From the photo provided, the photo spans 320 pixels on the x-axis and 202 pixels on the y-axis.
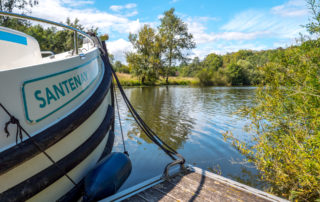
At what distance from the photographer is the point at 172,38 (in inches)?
1400

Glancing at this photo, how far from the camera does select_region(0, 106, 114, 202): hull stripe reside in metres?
1.78

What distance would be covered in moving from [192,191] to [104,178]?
121 centimetres

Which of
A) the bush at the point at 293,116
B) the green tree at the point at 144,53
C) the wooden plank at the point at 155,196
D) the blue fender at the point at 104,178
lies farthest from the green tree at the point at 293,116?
the green tree at the point at 144,53

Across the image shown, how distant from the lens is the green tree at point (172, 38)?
35.4m

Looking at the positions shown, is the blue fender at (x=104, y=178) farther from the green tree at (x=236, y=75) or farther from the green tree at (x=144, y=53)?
the green tree at (x=236, y=75)

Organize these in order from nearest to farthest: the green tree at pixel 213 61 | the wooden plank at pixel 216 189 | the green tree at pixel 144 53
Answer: the wooden plank at pixel 216 189 < the green tree at pixel 144 53 < the green tree at pixel 213 61

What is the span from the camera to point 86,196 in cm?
254

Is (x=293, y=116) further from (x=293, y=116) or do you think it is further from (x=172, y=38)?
(x=172, y=38)

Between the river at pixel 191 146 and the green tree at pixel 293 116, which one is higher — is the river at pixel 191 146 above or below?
below

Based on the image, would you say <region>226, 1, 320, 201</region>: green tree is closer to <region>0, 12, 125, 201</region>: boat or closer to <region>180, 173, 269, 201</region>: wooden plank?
<region>180, 173, 269, 201</region>: wooden plank

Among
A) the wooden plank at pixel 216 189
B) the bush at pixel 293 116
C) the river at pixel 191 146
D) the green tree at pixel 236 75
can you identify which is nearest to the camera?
the wooden plank at pixel 216 189

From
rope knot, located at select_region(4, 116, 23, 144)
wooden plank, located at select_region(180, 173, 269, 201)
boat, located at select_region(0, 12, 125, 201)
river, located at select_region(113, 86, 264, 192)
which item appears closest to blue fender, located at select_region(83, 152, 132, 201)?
boat, located at select_region(0, 12, 125, 201)

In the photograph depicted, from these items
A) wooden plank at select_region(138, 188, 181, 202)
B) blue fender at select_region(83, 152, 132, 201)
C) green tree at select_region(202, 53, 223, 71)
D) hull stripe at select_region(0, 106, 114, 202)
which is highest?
green tree at select_region(202, 53, 223, 71)

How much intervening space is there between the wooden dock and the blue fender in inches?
5.5
